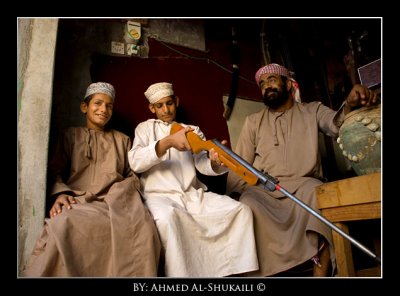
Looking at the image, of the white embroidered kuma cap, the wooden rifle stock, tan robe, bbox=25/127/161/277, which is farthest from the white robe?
the white embroidered kuma cap

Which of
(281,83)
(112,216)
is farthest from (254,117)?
(112,216)

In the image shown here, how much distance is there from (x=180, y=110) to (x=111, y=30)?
0.94 m

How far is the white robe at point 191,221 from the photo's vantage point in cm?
193

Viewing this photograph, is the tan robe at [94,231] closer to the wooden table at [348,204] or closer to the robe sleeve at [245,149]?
the robe sleeve at [245,149]

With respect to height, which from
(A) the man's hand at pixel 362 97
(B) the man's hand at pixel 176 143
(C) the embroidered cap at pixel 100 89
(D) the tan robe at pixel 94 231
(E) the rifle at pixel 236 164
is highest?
(C) the embroidered cap at pixel 100 89

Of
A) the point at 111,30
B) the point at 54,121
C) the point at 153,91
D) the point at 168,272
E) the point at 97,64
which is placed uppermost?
the point at 111,30

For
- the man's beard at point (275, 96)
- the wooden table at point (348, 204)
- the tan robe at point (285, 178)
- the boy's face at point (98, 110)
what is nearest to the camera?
the wooden table at point (348, 204)

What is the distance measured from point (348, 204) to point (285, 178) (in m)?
0.86

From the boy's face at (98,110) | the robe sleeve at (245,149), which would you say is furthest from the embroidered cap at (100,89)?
the robe sleeve at (245,149)

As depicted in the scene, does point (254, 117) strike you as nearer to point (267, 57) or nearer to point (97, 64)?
point (267, 57)

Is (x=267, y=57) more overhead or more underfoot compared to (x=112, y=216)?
more overhead

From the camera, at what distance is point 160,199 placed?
226cm

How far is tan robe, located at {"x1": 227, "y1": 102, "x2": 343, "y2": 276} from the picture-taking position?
2.15 metres

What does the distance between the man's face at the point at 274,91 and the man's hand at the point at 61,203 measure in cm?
176
